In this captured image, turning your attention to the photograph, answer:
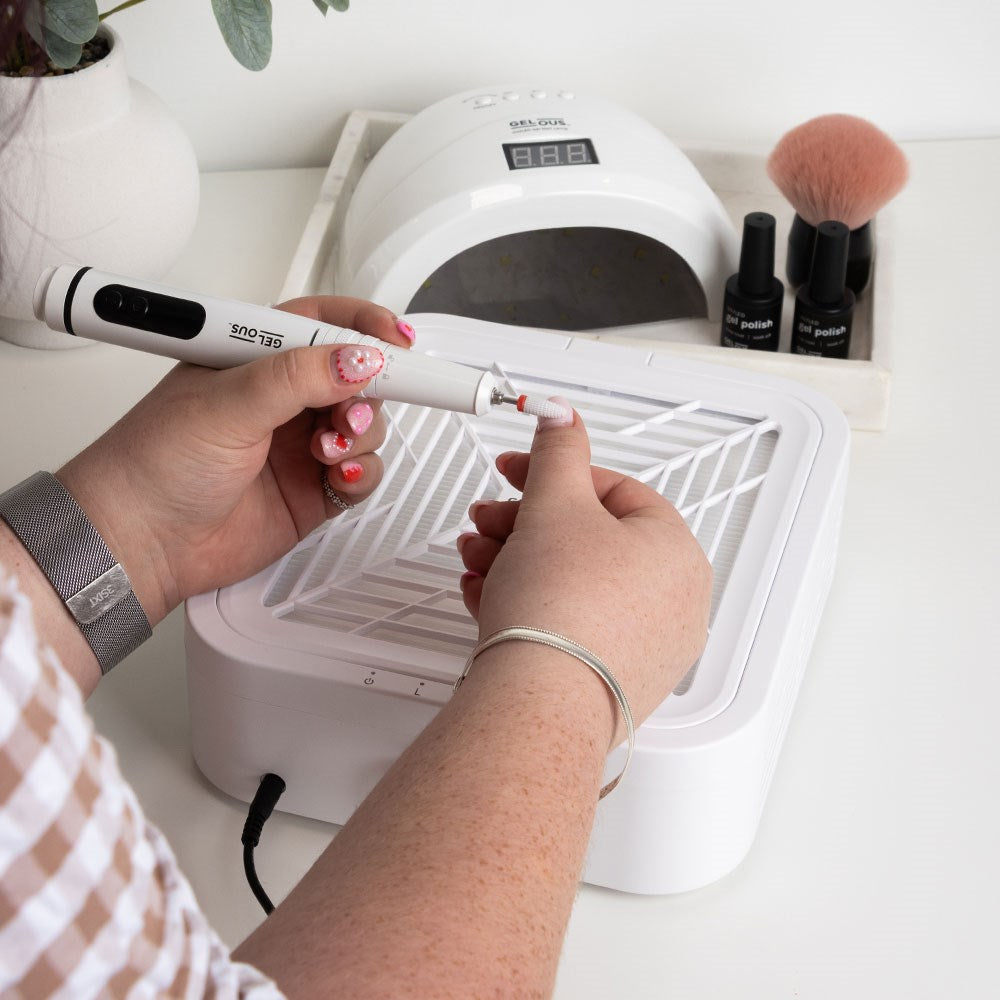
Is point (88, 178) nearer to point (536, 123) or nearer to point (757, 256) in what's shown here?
point (536, 123)

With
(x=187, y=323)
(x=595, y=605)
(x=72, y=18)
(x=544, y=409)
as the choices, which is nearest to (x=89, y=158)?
(x=72, y=18)

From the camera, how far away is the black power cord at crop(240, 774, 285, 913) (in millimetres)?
606

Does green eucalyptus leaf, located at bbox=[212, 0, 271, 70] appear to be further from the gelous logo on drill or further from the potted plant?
the gelous logo on drill

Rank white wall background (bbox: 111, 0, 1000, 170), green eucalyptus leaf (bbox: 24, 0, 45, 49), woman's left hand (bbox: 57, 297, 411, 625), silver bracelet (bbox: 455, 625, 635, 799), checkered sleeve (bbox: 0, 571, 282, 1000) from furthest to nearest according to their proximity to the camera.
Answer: white wall background (bbox: 111, 0, 1000, 170) < green eucalyptus leaf (bbox: 24, 0, 45, 49) < woman's left hand (bbox: 57, 297, 411, 625) < silver bracelet (bbox: 455, 625, 635, 799) < checkered sleeve (bbox: 0, 571, 282, 1000)

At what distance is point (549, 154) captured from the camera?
35.0 inches

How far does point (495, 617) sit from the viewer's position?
530 millimetres

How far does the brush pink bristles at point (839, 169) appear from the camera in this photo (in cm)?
89

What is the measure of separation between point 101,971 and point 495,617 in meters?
0.25

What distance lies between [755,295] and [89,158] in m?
0.49

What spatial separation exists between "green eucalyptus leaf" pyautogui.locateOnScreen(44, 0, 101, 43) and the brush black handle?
1.74 ft

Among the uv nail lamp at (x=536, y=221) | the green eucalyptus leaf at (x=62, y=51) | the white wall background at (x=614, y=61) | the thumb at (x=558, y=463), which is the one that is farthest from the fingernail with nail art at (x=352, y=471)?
the white wall background at (x=614, y=61)

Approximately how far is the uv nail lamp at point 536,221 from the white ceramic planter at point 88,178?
0.15 metres

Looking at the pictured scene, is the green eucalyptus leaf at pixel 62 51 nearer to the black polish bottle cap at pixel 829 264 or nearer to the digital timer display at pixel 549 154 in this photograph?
the digital timer display at pixel 549 154

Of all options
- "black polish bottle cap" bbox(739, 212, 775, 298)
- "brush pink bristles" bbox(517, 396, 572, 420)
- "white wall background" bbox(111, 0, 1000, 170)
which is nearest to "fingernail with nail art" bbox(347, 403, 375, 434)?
"brush pink bristles" bbox(517, 396, 572, 420)
